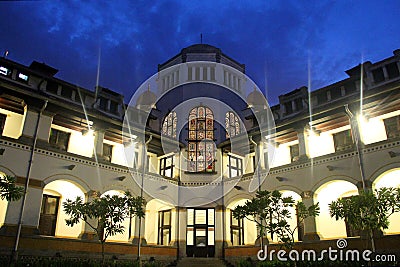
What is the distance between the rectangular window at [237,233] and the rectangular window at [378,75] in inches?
534

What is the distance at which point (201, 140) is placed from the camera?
26703 mm

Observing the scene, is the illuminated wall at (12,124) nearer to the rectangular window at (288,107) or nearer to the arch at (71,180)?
the arch at (71,180)

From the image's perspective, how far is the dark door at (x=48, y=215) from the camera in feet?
62.7

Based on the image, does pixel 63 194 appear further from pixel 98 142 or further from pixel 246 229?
pixel 246 229

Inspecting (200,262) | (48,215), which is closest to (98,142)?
(48,215)

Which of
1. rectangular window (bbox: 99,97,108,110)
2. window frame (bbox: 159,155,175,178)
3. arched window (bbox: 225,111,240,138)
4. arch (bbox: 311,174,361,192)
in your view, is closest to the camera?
arch (bbox: 311,174,361,192)

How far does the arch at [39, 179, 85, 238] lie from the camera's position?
1931 cm

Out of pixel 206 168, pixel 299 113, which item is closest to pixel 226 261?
pixel 206 168

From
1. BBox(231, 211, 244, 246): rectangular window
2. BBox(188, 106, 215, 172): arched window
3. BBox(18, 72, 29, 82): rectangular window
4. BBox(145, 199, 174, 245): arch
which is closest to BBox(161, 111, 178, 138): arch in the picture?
BBox(188, 106, 215, 172): arched window

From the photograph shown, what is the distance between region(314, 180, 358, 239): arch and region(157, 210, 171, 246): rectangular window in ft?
34.7

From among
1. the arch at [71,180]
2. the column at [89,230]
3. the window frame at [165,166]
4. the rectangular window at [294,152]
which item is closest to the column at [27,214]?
the arch at [71,180]

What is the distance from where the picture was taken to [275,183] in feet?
71.8

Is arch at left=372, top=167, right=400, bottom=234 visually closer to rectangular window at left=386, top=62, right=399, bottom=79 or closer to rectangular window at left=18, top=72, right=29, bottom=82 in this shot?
rectangular window at left=386, top=62, right=399, bottom=79

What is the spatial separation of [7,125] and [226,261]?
16.3 metres
